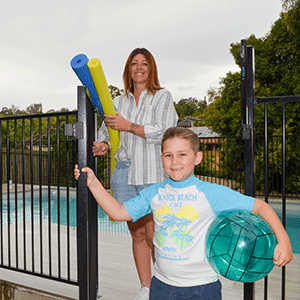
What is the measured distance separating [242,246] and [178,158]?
385 mm

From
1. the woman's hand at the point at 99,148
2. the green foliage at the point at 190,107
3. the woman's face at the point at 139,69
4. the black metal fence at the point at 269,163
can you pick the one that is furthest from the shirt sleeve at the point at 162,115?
the green foliage at the point at 190,107

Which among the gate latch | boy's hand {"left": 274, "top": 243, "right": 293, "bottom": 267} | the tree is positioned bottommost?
boy's hand {"left": 274, "top": 243, "right": 293, "bottom": 267}

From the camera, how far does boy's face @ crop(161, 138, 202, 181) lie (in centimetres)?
121

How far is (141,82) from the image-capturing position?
72.2 inches

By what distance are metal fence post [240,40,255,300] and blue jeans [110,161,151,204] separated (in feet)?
1.83

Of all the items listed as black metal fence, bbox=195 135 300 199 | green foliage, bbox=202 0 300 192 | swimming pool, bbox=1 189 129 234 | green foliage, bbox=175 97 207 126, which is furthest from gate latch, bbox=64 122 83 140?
green foliage, bbox=175 97 207 126

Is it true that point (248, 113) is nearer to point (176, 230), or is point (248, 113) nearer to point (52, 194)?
point (176, 230)

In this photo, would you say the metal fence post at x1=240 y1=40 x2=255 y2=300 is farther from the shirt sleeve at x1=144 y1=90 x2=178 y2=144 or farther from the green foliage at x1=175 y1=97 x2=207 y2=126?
the green foliage at x1=175 y1=97 x2=207 y2=126

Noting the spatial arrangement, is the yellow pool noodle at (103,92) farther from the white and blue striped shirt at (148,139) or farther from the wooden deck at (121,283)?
the wooden deck at (121,283)

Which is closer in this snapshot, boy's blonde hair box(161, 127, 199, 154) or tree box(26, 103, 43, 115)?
boy's blonde hair box(161, 127, 199, 154)

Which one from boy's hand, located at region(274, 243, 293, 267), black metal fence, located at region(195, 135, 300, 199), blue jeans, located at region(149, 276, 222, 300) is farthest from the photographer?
black metal fence, located at region(195, 135, 300, 199)

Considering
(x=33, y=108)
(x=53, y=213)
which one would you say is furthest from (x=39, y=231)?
(x=33, y=108)

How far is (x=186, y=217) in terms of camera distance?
117 centimetres

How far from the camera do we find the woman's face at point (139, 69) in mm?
Result: 1795
